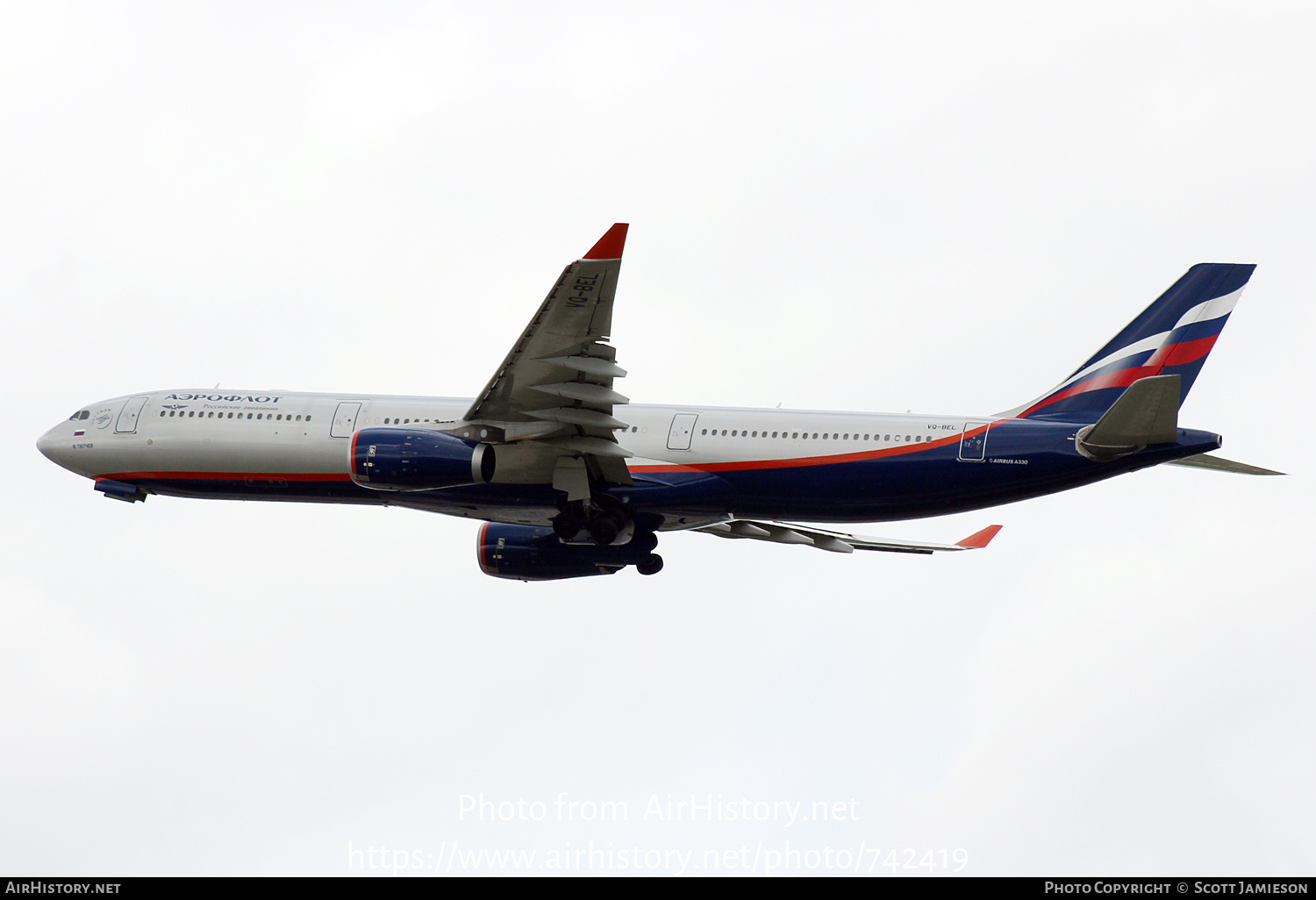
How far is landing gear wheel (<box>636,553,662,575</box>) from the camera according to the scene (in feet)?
135

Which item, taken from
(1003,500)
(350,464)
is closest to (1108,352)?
(1003,500)

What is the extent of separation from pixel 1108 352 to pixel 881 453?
5860mm

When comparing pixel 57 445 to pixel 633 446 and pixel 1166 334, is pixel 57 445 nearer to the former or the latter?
pixel 633 446

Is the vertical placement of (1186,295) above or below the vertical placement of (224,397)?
above

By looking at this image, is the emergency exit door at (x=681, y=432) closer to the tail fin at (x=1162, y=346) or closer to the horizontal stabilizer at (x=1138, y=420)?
the tail fin at (x=1162, y=346)

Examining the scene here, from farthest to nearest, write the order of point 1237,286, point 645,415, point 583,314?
1. point 645,415
2. point 1237,286
3. point 583,314

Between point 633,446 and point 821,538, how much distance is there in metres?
6.66

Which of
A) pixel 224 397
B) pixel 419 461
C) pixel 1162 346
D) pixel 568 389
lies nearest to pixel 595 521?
pixel 419 461

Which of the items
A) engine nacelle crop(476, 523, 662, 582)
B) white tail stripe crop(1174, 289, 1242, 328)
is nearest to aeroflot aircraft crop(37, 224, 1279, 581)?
white tail stripe crop(1174, 289, 1242, 328)

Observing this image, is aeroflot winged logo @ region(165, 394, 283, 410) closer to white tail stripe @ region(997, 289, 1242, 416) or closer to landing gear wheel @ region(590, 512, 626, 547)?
landing gear wheel @ region(590, 512, 626, 547)

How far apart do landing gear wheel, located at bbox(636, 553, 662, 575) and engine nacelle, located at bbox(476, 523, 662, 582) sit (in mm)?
313

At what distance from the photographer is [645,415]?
38812 mm

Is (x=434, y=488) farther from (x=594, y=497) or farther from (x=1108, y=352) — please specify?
(x=1108, y=352)

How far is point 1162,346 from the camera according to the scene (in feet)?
118
